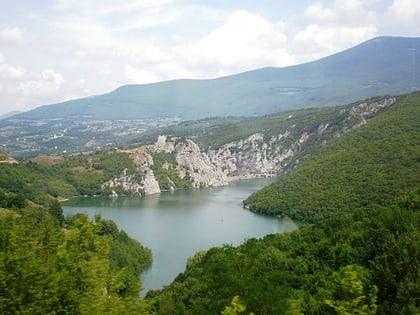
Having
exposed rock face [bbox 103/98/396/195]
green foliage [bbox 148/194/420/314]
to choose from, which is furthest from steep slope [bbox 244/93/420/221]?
exposed rock face [bbox 103/98/396/195]

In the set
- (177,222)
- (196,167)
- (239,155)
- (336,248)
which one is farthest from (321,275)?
(239,155)

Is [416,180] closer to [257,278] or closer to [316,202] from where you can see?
[316,202]

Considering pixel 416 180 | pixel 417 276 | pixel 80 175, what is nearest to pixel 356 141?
pixel 416 180

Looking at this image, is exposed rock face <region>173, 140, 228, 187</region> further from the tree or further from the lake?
the tree

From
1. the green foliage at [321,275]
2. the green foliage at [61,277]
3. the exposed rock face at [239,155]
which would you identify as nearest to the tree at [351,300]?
the green foliage at [321,275]

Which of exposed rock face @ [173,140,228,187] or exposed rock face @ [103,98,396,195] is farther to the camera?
exposed rock face @ [173,140,228,187]

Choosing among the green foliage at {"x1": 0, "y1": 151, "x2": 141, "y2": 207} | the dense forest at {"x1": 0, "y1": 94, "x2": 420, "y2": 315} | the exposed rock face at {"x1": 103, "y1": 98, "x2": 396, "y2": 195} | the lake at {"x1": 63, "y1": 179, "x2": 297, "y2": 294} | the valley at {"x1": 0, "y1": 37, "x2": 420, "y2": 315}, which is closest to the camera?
the dense forest at {"x1": 0, "y1": 94, "x2": 420, "y2": 315}

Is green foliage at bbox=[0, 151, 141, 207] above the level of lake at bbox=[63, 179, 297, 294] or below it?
above
